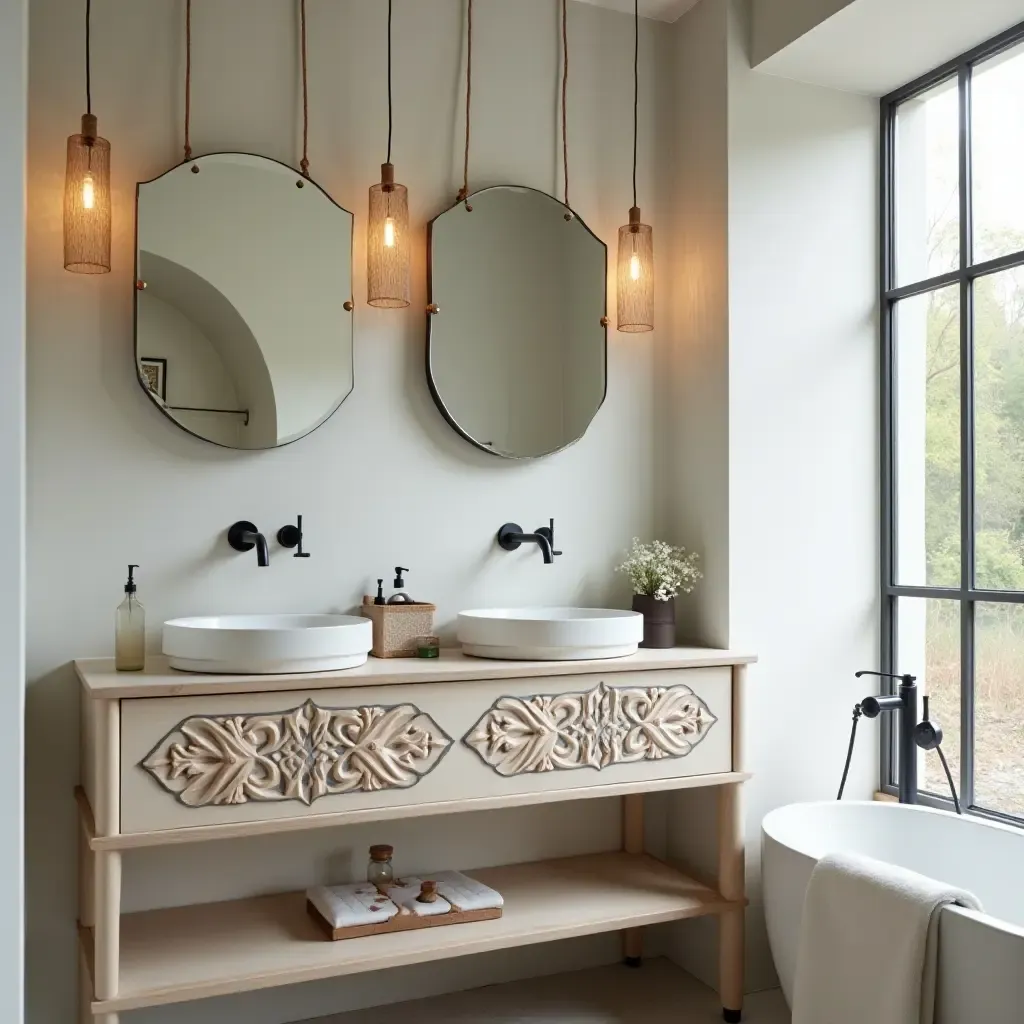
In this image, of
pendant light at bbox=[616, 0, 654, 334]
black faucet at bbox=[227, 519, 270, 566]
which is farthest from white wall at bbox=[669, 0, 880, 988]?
black faucet at bbox=[227, 519, 270, 566]

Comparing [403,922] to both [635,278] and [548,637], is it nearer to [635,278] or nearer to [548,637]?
[548,637]

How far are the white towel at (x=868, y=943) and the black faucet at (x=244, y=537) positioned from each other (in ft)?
4.89

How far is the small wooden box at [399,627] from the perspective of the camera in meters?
2.65

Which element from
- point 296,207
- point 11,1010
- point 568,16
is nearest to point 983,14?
point 568,16

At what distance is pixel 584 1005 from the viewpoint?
9.32 feet

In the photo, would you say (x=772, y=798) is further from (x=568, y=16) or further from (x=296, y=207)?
(x=568, y=16)

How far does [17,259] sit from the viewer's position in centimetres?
199

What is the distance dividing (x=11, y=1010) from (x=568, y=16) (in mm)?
2823

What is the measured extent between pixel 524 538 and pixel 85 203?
4.48 ft

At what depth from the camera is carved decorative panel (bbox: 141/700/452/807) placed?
7.31 ft

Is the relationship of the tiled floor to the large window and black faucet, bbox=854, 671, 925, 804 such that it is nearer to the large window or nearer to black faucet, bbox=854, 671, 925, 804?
black faucet, bbox=854, 671, 925, 804

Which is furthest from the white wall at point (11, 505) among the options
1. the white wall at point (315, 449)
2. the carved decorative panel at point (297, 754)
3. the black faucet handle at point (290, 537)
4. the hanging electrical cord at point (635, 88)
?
the hanging electrical cord at point (635, 88)

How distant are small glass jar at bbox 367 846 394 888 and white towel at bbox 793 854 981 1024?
99 centimetres

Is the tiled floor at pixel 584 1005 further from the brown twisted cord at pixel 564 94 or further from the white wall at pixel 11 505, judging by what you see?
the brown twisted cord at pixel 564 94
